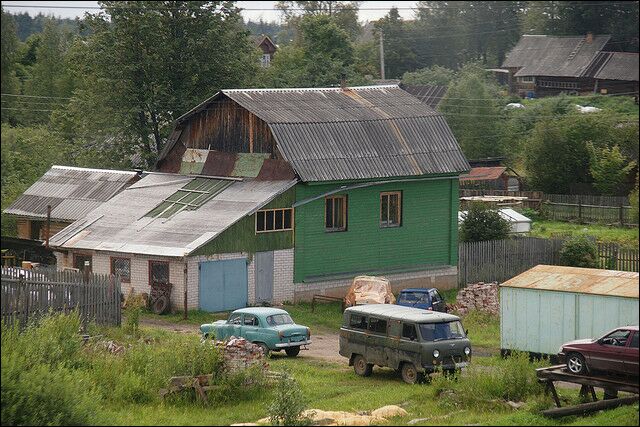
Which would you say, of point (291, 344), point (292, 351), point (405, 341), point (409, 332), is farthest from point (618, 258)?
point (405, 341)

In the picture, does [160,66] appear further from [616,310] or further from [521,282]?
[616,310]

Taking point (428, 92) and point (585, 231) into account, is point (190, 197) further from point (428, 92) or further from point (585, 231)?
point (428, 92)

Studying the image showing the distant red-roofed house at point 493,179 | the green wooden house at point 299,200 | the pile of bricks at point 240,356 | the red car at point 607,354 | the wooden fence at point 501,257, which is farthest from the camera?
the distant red-roofed house at point 493,179

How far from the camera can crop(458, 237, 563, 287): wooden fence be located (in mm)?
48125

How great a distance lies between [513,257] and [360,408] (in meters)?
23.8

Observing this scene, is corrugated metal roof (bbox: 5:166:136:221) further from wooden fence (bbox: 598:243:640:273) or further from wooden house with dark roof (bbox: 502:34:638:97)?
wooden house with dark roof (bbox: 502:34:638:97)

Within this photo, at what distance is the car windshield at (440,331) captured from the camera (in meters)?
29.8

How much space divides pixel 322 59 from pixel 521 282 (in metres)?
38.3

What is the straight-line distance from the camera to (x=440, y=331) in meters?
30.0

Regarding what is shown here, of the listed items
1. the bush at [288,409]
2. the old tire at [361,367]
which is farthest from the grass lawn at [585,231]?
the bush at [288,409]

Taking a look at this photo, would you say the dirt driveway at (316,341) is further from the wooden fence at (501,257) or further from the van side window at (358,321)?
the wooden fence at (501,257)

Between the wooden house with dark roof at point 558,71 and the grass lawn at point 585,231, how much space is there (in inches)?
331

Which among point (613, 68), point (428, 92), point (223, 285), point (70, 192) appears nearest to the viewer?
point (223, 285)

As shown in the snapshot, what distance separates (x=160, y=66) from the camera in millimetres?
52250
